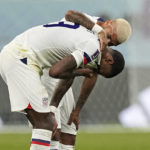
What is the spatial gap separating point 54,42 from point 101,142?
23.2 ft

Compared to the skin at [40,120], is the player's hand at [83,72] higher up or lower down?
higher up

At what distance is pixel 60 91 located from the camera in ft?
28.5

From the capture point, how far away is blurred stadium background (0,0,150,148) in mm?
20094

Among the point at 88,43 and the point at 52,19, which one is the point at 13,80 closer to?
the point at 88,43

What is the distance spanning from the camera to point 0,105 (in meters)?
20.4

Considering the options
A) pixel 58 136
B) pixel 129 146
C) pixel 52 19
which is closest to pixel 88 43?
pixel 58 136

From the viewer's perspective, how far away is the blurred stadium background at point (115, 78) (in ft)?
65.9

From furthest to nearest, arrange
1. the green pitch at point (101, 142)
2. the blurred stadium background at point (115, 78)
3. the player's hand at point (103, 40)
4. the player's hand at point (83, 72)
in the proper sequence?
the blurred stadium background at point (115, 78) → the green pitch at point (101, 142) → the player's hand at point (103, 40) → the player's hand at point (83, 72)

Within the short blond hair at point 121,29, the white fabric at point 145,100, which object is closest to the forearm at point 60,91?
the short blond hair at point 121,29

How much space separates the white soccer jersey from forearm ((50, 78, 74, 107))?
86 cm

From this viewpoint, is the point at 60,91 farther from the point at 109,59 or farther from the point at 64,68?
the point at 64,68

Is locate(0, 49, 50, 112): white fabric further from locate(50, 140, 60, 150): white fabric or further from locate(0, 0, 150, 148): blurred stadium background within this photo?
locate(0, 0, 150, 148): blurred stadium background

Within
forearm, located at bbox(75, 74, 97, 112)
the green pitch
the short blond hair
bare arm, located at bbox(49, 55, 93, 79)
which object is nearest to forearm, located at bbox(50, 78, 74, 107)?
forearm, located at bbox(75, 74, 97, 112)

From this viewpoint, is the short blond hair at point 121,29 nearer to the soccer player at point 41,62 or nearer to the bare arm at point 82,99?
the soccer player at point 41,62
